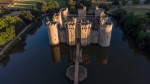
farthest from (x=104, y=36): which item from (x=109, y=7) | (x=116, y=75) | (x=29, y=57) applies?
(x=109, y=7)

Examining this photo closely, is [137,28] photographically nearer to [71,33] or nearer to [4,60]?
[71,33]

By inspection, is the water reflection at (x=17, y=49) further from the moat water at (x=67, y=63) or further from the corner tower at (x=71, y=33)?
the corner tower at (x=71, y=33)

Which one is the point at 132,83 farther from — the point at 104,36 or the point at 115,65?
the point at 104,36

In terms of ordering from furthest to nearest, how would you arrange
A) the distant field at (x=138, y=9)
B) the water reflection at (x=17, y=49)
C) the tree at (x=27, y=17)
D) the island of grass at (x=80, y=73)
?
the distant field at (x=138, y=9)
the tree at (x=27, y=17)
the water reflection at (x=17, y=49)
the island of grass at (x=80, y=73)

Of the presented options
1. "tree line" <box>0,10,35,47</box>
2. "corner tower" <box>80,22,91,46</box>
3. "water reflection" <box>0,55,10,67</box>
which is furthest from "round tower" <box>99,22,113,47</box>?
"tree line" <box>0,10,35,47</box>

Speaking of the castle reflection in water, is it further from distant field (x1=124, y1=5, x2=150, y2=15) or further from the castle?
distant field (x1=124, y1=5, x2=150, y2=15)

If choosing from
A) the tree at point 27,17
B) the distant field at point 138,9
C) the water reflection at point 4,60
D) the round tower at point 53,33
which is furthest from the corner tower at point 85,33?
the distant field at point 138,9
